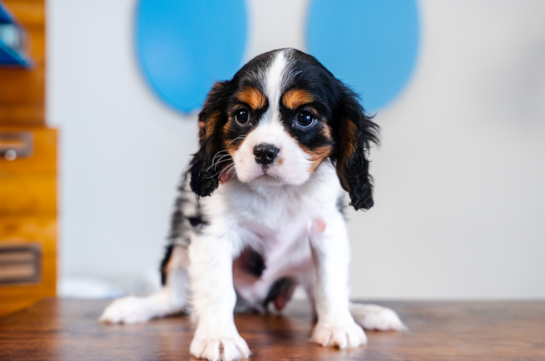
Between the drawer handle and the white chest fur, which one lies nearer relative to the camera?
the white chest fur

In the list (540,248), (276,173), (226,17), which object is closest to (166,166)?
(226,17)

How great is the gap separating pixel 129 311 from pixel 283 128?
839 millimetres

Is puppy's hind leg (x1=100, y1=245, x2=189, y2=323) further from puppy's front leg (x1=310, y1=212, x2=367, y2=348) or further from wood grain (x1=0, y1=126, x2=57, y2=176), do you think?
Result: wood grain (x1=0, y1=126, x2=57, y2=176)

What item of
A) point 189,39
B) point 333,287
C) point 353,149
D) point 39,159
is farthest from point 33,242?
point 353,149

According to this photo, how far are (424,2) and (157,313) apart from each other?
109 inches

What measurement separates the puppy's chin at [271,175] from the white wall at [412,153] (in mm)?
2183

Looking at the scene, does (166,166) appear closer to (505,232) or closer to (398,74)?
(398,74)

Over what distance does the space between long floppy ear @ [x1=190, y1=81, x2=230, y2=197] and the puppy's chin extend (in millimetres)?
121

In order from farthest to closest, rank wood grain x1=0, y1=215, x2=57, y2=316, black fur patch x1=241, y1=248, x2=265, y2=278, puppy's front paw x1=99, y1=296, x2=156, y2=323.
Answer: wood grain x1=0, y1=215, x2=57, y2=316 < puppy's front paw x1=99, y1=296, x2=156, y2=323 < black fur patch x1=241, y1=248, x2=265, y2=278

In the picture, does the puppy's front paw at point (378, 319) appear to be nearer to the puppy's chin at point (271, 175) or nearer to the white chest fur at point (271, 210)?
the white chest fur at point (271, 210)

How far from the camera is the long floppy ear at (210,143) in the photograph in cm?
127

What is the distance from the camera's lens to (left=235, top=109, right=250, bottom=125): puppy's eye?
1.24 metres

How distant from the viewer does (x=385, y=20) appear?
326 cm

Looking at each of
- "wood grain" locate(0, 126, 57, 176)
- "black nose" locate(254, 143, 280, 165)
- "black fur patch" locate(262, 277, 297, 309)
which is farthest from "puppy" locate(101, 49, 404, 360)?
"wood grain" locate(0, 126, 57, 176)
